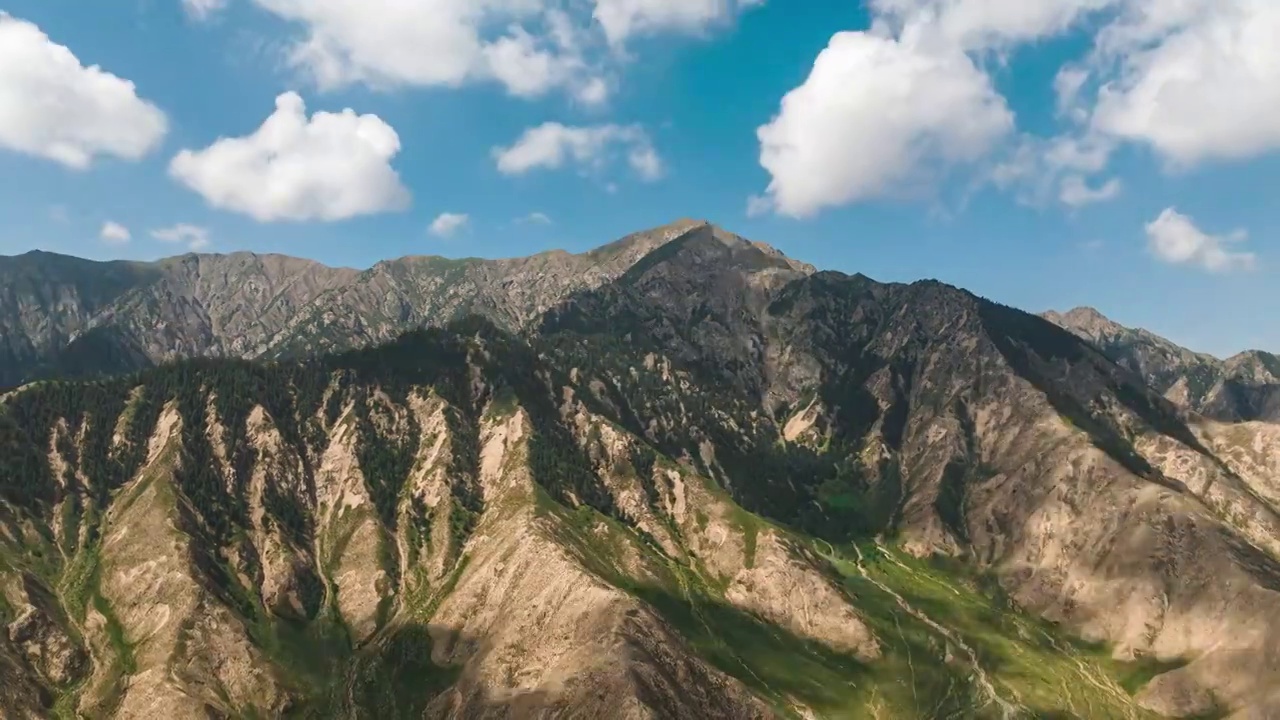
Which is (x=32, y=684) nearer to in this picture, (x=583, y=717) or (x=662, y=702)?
(x=583, y=717)

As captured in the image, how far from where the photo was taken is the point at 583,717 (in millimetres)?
Result: 175625

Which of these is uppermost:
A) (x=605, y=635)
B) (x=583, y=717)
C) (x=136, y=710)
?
(x=605, y=635)

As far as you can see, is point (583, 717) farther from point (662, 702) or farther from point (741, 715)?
point (741, 715)

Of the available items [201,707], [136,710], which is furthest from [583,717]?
[136,710]

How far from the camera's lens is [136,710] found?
191 metres

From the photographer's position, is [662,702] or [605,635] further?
[605,635]

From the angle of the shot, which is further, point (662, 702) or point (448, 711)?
point (448, 711)

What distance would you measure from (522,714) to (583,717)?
52.4ft

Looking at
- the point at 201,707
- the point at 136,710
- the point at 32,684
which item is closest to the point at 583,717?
the point at 201,707

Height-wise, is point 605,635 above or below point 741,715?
above

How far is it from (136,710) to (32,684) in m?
24.9

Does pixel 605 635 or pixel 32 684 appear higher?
pixel 605 635

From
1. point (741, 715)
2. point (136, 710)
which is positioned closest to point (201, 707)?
point (136, 710)

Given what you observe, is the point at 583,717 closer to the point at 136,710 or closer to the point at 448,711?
the point at 448,711
